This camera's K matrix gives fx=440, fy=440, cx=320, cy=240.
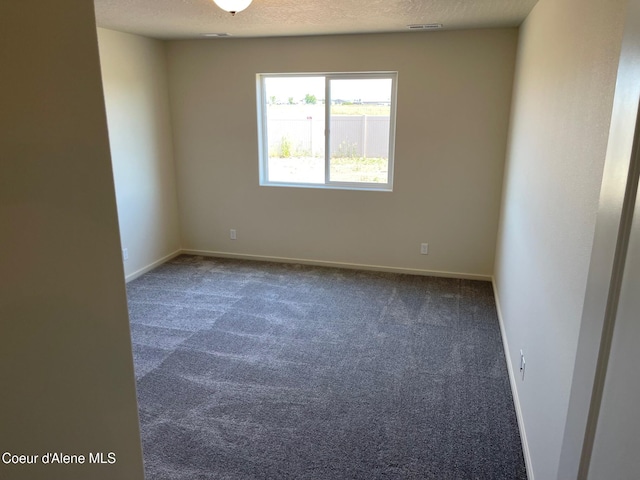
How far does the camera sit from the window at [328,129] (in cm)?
470

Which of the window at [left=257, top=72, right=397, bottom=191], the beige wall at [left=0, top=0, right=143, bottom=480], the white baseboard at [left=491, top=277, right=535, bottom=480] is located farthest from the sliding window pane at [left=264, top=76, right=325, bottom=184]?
the beige wall at [left=0, top=0, right=143, bottom=480]

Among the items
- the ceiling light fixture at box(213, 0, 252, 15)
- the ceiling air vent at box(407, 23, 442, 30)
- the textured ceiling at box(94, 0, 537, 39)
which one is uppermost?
the ceiling air vent at box(407, 23, 442, 30)

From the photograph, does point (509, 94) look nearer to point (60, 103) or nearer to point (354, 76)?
point (354, 76)

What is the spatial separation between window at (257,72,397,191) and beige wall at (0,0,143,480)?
401 centimetres

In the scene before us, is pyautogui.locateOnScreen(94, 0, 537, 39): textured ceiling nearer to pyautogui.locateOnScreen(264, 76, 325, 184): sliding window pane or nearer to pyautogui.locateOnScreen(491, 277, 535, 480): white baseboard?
pyautogui.locateOnScreen(264, 76, 325, 184): sliding window pane

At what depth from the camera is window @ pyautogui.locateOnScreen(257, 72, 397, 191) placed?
185 inches

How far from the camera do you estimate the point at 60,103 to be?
0.89 metres

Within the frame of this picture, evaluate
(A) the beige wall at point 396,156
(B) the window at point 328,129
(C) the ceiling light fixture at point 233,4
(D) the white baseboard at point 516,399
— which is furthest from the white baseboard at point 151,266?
(D) the white baseboard at point 516,399

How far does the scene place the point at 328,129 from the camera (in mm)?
4875

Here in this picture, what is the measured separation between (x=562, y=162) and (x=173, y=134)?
4461 mm

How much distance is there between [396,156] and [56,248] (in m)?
4.08

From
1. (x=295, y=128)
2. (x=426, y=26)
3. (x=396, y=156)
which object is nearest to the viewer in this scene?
(x=426, y=26)

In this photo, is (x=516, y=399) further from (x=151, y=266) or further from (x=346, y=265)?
(x=151, y=266)

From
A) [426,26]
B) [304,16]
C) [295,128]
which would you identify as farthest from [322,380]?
[426,26]
